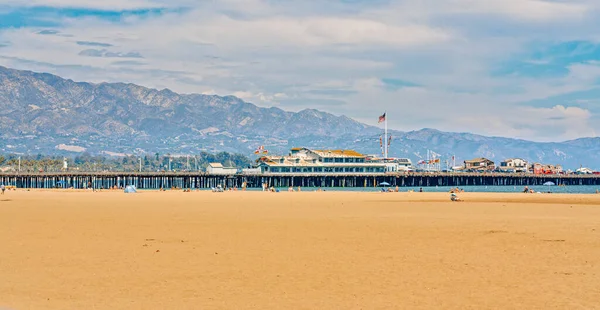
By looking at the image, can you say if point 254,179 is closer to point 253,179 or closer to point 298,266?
point 253,179

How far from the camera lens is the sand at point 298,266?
14469 mm

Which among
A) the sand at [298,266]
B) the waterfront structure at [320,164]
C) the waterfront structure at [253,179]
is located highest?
the waterfront structure at [320,164]

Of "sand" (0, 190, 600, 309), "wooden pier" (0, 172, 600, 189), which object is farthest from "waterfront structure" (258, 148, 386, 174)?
"sand" (0, 190, 600, 309)

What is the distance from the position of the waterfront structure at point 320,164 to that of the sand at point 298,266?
107 meters

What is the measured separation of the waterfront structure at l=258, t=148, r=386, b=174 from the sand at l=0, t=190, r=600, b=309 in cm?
10698

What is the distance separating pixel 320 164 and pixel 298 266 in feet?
401

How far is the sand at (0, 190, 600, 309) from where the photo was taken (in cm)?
1447

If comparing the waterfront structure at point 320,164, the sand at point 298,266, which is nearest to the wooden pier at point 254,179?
the waterfront structure at point 320,164

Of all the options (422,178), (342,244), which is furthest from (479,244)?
(422,178)

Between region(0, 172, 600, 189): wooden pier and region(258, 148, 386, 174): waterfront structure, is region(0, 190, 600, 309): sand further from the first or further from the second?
region(258, 148, 386, 174): waterfront structure

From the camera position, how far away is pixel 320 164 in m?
141

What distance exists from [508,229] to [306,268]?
1297cm

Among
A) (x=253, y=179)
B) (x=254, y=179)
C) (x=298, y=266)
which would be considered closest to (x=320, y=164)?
(x=254, y=179)

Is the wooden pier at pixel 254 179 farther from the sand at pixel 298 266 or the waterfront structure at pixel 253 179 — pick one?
the sand at pixel 298 266
